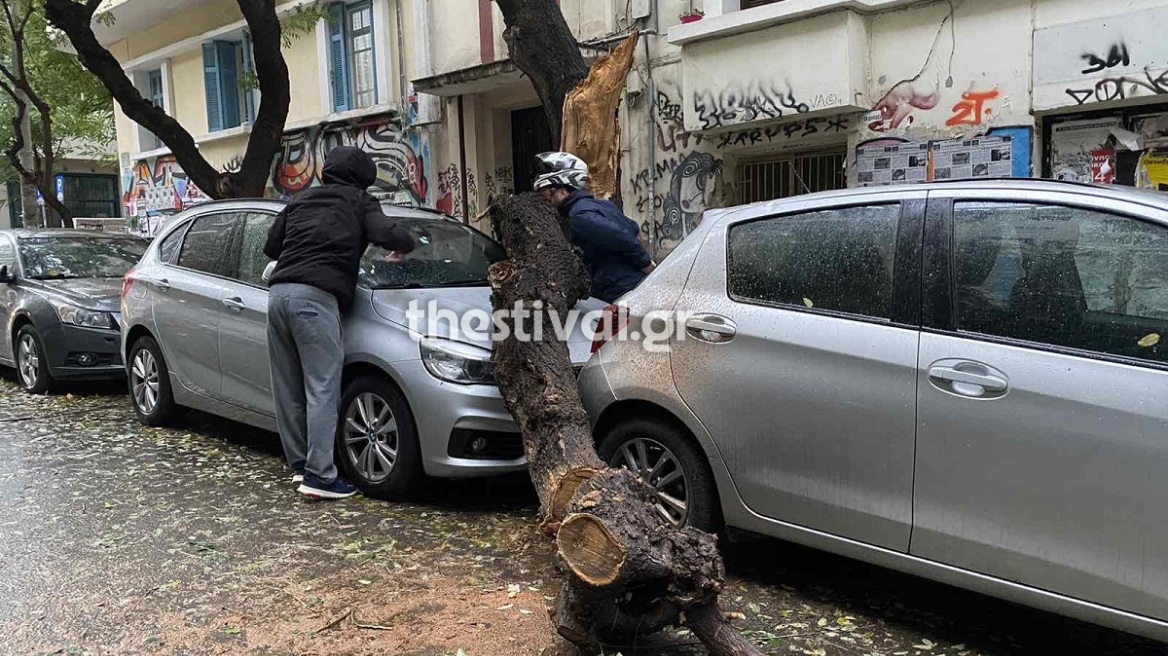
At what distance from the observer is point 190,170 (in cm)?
994

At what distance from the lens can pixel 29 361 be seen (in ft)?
27.8

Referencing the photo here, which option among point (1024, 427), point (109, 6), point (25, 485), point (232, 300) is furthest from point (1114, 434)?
point (109, 6)

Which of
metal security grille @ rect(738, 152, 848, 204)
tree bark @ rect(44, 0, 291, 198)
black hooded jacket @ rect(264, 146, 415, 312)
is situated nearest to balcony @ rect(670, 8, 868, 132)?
metal security grille @ rect(738, 152, 848, 204)

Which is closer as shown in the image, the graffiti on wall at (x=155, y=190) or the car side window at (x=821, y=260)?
the car side window at (x=821, y=260)

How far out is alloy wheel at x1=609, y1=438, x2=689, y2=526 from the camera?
12.7 feet

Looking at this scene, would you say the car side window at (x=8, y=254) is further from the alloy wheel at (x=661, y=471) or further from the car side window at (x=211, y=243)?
the alloy wheel at (x=661, y=471)

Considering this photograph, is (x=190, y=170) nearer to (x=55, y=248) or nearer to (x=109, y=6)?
(x=55, y=248)

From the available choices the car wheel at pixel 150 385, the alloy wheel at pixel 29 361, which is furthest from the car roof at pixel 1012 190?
the alloy wheel at pixel 29 361

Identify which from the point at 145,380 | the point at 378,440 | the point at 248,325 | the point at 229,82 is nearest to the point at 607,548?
the point at 378,440

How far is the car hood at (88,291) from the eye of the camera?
8.12 metres

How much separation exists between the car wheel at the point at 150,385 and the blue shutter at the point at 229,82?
33.9 ft

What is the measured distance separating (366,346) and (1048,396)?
339 cm

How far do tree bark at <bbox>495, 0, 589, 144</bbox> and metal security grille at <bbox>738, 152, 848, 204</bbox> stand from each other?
3308 millimetres

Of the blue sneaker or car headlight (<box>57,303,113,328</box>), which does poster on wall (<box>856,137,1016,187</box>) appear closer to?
the blue sneaker
